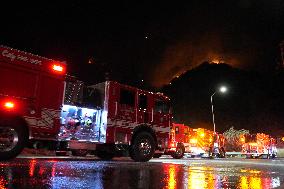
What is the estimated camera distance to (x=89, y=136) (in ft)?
39.1

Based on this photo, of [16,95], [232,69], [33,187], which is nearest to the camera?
[33,187]

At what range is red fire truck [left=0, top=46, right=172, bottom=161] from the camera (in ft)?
30.5

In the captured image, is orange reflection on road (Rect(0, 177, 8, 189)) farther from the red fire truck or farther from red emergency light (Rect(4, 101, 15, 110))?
red emergency light (Rect(4, 101, 15, 110))

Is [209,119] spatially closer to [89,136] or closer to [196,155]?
[196,155]

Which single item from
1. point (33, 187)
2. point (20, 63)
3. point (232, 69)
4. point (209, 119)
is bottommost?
point (33, 187)

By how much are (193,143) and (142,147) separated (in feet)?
33.2

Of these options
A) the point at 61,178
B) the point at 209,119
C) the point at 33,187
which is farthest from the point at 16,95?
the point at 209,119

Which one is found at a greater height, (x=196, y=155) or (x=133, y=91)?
(x=133, y=91)

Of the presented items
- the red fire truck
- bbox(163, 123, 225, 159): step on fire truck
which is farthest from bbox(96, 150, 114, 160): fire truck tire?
bbox(163, 123, 225, 159): step on fire truck

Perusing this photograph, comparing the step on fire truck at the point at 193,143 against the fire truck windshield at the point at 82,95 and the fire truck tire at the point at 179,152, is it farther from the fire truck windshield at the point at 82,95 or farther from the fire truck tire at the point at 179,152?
the fire truck windshield at the point at 82,95

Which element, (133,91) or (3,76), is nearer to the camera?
(3,76)

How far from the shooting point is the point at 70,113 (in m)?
11.4

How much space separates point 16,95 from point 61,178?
4531mm

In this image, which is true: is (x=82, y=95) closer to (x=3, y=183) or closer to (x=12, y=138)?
(x=12, y=138)
